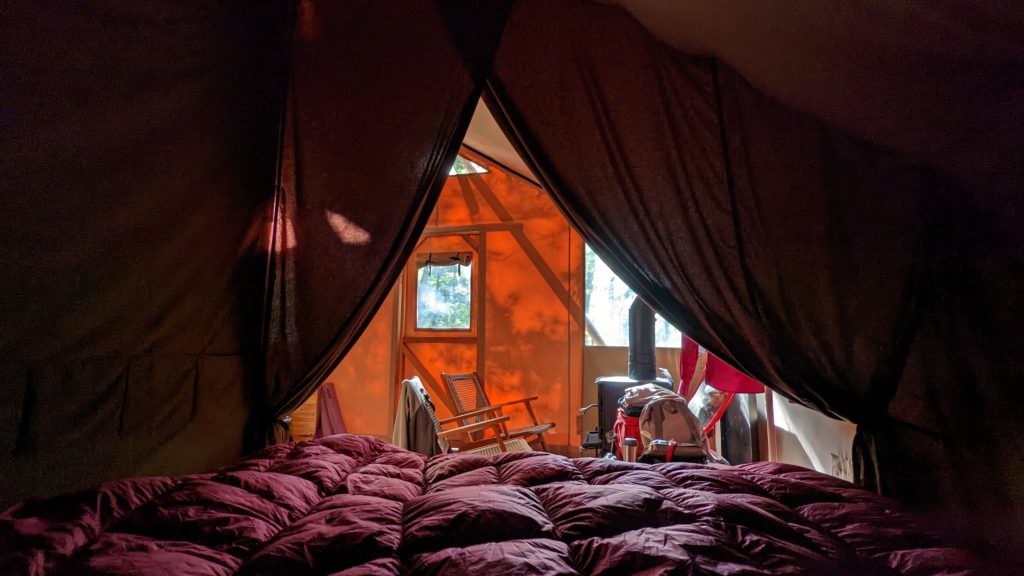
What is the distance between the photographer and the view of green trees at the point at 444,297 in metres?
4.46

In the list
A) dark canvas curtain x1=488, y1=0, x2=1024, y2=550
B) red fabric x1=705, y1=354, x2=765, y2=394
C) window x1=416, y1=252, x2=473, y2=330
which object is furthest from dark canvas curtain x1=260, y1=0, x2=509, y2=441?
window x1=416, y1=252, x2=473, y2=330

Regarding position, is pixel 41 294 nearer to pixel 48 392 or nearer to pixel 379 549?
pixel 48 392

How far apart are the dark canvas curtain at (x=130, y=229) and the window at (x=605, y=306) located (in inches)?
113

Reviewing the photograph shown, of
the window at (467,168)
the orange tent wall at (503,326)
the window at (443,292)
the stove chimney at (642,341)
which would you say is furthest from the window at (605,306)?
the window at (467,168)

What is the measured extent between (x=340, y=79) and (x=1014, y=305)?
7.62ft

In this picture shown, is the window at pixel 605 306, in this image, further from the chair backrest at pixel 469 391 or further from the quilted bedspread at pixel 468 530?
the quilted bedspread at pixel 468 530

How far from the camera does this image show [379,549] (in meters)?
0.82

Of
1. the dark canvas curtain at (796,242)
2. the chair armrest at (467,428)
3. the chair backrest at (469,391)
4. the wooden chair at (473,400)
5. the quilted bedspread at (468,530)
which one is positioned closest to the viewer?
the quilted bedspread at (468,530)

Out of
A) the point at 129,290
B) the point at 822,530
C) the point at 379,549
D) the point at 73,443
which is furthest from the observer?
the point at 129,290

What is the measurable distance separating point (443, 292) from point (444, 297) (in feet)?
0.18

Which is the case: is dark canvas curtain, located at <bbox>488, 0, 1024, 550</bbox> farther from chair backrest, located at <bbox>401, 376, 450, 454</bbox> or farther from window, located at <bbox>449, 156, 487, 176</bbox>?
window, located at <bbox>449, 156, 487, 176</bbox>

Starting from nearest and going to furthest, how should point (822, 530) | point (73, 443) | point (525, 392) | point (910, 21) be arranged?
point (822, 530) < point (910, 21) < point (73, 443) < point (525, 392)

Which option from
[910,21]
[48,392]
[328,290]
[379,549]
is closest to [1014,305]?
[910,21]

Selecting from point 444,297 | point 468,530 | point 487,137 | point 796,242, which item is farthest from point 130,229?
point 444,297
